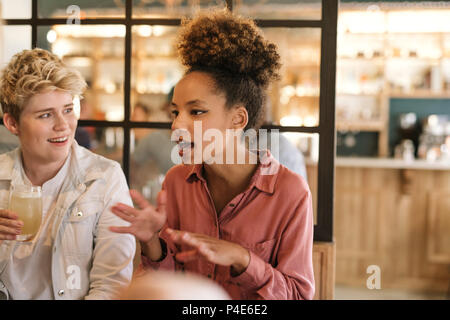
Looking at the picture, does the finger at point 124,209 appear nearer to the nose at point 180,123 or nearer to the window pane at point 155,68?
the nose at point 180,123

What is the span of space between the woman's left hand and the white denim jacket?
1.05 feet

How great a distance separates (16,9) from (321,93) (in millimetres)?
1102

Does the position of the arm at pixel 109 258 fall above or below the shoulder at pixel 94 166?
below

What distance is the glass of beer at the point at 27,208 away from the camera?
115cm

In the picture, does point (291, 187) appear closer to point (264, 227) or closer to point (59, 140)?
point (264, 227)

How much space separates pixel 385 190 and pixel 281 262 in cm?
268

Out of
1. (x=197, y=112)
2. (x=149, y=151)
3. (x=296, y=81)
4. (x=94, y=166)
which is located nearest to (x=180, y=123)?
(x=197, y=112)

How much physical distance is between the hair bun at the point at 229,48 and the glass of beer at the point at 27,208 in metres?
0.51

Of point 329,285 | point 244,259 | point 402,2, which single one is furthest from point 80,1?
point 402,2

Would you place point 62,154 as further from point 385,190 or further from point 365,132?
point 365,132

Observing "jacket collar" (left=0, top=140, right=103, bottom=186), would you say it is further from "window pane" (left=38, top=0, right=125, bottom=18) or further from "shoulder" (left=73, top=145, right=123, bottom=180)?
"window pane" (left=38, top=0, right=125, bottom=18)

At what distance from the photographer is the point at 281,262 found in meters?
1.11

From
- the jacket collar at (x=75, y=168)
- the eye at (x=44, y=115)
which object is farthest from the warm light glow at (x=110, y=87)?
the eye at (x=44, y=115)

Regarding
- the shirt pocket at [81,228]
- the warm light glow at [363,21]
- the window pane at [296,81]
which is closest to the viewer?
the shirt pocket at [81,228]
